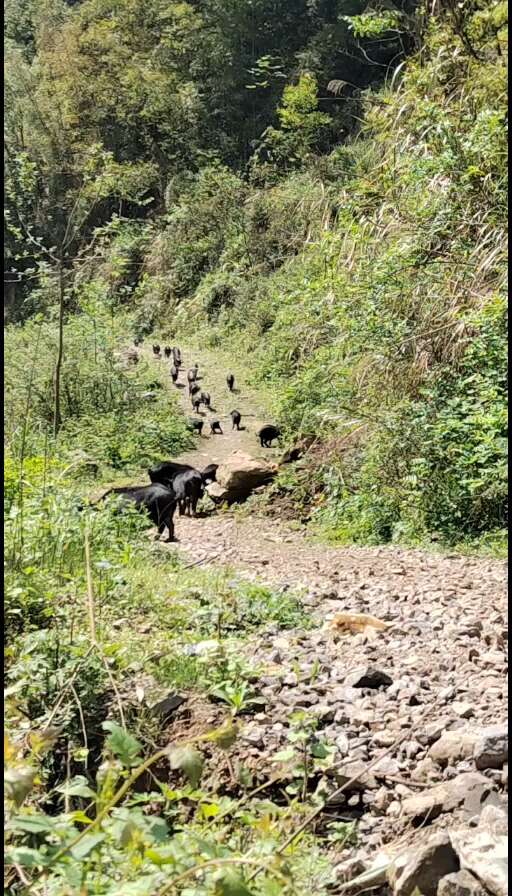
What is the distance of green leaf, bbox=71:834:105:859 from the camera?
144cm

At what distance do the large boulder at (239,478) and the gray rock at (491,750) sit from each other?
7.37m

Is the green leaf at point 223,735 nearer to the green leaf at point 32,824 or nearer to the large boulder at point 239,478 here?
the green leaf at point 32,824

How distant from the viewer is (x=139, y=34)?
1293 inches

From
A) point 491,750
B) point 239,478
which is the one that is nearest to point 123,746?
point 491,750

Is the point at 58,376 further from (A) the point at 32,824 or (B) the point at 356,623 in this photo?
(A) the point at 32,824

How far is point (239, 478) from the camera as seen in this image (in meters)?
10.1

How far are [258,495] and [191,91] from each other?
86.1 ft

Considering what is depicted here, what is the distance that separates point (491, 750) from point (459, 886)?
62cm

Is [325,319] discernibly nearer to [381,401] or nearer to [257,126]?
[381,401]

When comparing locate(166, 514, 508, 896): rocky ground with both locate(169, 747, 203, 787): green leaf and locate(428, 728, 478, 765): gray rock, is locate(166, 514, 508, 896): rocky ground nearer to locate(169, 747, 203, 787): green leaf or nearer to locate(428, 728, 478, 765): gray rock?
locate(428, 728, 478, 765): gray rock

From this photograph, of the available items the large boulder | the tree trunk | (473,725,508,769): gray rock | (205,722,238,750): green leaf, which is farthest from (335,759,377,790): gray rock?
the tree trunk

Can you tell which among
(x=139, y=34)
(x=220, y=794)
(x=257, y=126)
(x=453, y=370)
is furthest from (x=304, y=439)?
(x=139, y=34)

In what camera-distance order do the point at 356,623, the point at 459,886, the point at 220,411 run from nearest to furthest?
the point at 459,886 → the point at 356,623 → the point at 220,411

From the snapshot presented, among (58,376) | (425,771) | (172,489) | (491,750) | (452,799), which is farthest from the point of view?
(58,376)
